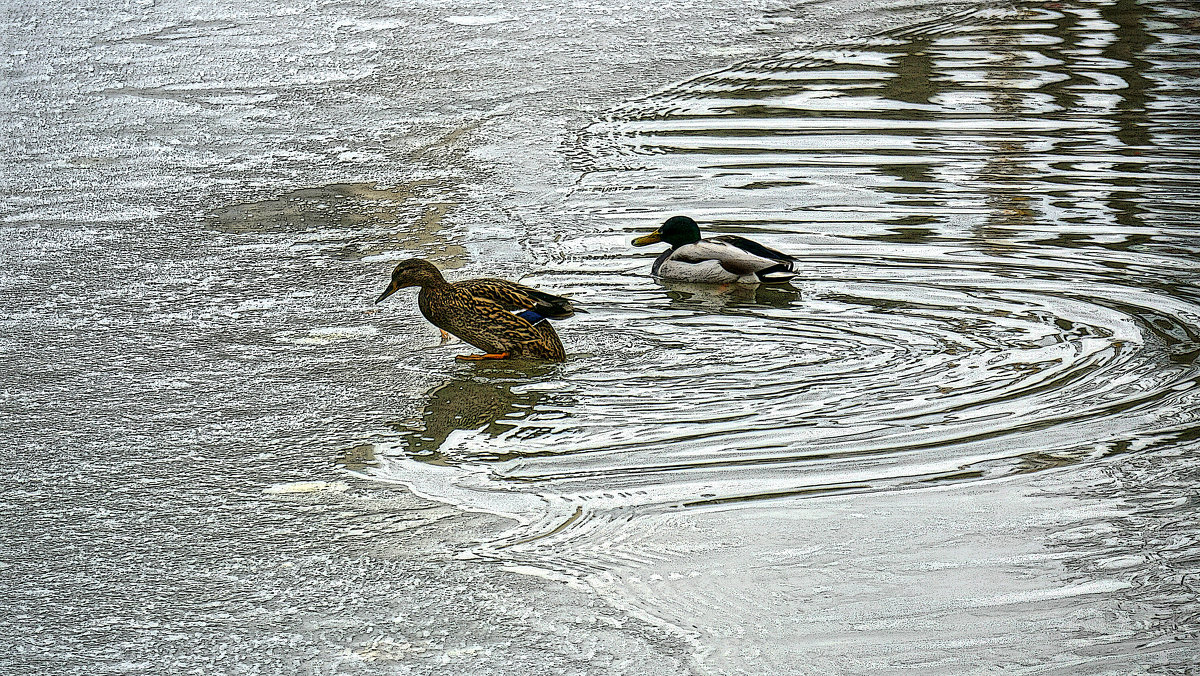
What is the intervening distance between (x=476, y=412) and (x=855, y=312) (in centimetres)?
209

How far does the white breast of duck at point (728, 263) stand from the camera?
7441 millimetres

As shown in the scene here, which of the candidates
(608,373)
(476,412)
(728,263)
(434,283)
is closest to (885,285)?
(728,263)

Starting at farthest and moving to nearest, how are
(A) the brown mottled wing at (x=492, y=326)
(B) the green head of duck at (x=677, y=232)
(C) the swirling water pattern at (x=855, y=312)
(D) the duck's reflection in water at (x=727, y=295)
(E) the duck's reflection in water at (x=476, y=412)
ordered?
1. (B) the green head of duck at (x=677, y=232)
2. (D) the duck's reflection in water at (x=727, y=295)
3. (A) the brown mottled wing at (x=492, y=326)
4. (E) the duck's reflection in water at (x=476, y=412)
5. (C) the swirling water pattern at (x=855, y=312)

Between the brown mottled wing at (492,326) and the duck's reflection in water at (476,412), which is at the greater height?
the brown mottled wing at (492,326)

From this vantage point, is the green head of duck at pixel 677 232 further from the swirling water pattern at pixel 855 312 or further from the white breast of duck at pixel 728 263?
the swirling water pattern at pixel 855 312

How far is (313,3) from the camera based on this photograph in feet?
47.9

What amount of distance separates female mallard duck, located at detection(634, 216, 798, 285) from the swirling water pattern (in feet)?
0.38

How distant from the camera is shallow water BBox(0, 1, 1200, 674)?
13.5ft

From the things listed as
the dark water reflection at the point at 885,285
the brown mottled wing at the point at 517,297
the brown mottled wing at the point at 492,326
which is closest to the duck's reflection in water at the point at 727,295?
the dark water reflection at the point at 885,285

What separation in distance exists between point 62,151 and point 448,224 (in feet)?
10.4

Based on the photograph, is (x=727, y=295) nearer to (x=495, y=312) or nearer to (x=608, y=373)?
(x=608, y=373)

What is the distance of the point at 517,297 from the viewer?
6.36 meters

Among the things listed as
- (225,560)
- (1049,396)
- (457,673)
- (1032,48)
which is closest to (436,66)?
(1032,48)

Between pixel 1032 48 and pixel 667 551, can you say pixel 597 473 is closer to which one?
pixel 667 551
